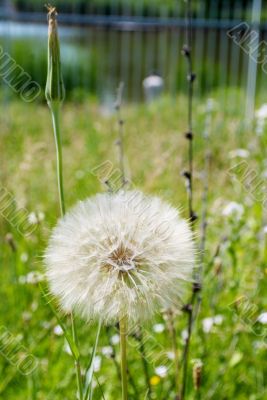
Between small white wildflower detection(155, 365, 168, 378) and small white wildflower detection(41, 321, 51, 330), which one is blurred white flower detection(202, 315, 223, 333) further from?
small white wildflower detection(41, 321, 51, 330)

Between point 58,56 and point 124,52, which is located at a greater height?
point 58,56

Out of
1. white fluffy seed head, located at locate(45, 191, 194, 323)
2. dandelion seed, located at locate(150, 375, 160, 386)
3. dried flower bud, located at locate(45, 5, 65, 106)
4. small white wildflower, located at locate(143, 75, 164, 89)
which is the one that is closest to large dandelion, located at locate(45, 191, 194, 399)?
white fluffy seed head, located at locate(45, 191, 194, 323)

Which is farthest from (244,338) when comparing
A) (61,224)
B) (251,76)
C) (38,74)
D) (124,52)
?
(124,52)

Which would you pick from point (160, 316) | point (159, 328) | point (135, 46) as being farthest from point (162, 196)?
point (135, 46)

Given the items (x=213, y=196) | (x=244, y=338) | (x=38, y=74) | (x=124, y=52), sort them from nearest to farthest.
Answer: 1. (x=244, y=338)
2. (x=213, y=196)
3. (x=38, y=74)
4. (x=124, y=52)

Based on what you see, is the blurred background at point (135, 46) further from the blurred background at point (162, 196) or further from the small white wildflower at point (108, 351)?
the small white wildflower at point (108, 351)

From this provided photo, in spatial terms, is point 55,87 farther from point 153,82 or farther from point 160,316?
point 153,82

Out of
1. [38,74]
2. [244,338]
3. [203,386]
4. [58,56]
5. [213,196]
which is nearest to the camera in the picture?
[58,56]

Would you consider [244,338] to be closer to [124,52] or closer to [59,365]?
[59,365]
